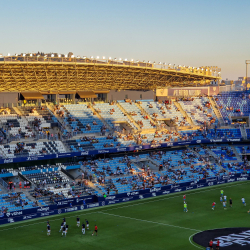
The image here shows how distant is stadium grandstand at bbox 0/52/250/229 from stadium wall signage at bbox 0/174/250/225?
38 centimetres

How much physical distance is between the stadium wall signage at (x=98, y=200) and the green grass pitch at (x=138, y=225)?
3.10ft

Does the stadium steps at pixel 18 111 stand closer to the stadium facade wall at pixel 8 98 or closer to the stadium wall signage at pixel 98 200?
the stadium facade wall at pixel 8 98

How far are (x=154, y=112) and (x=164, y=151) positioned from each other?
904 cm

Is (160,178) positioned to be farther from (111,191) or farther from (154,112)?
(154,112)

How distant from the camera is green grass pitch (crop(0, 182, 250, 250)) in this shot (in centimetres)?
3653

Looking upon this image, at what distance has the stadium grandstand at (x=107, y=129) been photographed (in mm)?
55278

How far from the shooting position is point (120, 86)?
252 ft

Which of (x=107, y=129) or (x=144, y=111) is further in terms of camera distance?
(x=144, y=111)

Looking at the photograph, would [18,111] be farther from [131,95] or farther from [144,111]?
[131,95]

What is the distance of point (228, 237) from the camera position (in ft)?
121

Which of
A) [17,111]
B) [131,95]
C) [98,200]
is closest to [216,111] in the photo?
[131,95]

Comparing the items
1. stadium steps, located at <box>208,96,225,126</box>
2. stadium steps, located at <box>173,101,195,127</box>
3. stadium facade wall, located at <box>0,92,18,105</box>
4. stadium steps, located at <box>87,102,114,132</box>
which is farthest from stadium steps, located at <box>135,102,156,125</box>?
stadium facade wall, located at <box>0,92,18,105</box>

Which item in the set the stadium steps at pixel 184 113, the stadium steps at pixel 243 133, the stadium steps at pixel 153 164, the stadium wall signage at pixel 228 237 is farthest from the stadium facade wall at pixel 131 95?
the stadium wall signage at pixel 228 237

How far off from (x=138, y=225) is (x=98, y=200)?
10390mm
